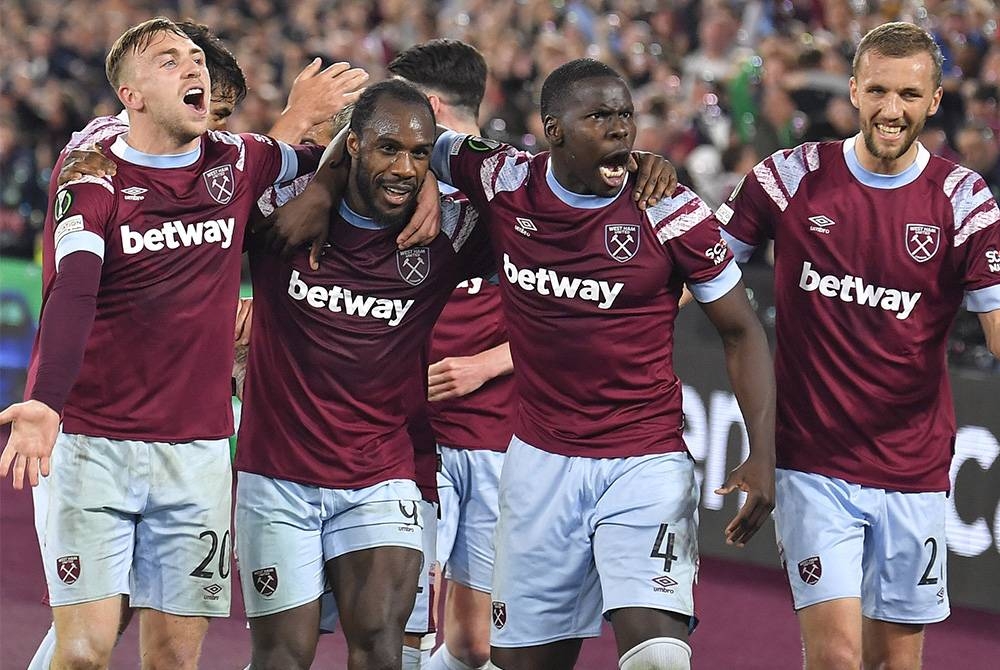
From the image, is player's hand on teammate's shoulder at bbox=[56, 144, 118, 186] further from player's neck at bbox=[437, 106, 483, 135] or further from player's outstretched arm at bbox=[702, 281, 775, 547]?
player's outstretched arm at bbox=[702, 281, 775, 547]

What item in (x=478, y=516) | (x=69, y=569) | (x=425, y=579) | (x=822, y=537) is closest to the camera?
(x=69, y=569)

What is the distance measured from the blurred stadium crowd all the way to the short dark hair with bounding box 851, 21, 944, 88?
10.9 feet

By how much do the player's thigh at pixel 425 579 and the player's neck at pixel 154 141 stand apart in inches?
56.8

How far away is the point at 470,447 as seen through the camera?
19.1 feet

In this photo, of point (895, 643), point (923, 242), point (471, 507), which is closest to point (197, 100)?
point (471, 507)

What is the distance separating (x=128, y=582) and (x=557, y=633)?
1.37 meters

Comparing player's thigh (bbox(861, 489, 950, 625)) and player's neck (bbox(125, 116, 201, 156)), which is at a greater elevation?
player's neck (bbox(125, 116, 201, 156))

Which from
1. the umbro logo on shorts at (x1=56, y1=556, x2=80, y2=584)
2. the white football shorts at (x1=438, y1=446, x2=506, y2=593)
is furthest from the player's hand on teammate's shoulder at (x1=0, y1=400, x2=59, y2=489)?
the white football shorts at (x1=438, y1=446, x2=506, y2=593)

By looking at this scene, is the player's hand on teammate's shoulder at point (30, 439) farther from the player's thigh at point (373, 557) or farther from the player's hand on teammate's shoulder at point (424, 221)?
the player's hand on teammate's shoulder at point (424, 221)

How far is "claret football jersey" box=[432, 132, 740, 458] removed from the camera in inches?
184

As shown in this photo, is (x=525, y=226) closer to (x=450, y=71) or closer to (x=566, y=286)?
(x=566, y=286)

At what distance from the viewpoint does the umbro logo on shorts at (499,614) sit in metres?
4.86

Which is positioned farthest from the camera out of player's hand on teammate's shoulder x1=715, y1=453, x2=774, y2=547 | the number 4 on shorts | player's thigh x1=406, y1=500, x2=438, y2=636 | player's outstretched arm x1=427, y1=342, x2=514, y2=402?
player's outstretched arm x1=427, y1=342, x2=514, y2=402

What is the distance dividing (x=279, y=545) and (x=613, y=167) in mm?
1572
